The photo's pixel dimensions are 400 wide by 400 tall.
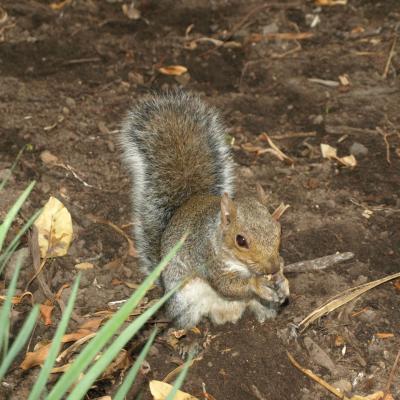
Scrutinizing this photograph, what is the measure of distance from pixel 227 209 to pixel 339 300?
0.61m

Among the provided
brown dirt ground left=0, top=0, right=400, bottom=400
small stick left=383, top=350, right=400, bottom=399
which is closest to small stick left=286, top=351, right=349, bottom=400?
brown dirt ground left=0, top=0, right=400, bottom=400

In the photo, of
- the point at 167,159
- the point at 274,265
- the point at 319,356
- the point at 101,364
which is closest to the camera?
the point at 101,364

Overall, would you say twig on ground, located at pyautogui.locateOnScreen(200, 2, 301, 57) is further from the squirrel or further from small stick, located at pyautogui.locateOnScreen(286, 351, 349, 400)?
small stick, located at pyautogui.locateOnScreen(286, 351, 349, 400)

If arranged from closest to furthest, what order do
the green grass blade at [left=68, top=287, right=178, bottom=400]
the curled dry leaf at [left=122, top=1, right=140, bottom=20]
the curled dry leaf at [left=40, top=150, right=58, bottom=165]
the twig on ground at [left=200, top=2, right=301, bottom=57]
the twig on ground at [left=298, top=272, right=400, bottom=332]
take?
the green grass blade at [left=68, top=287, right=178, bottom=400] < the twig on ground at [left=298, top=272, right=400, bottom=332] < the curled dry leaf at [left=40, top=150, right=58, bottom=165] < the twig on ground at [left=200, top=2, right=301, bottom=57] < the curled dry leaf at [left=122, top=1, right=140, bottom=20]

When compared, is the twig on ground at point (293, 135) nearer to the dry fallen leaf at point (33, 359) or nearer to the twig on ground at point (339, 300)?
the twig on ground at point (339, 300)

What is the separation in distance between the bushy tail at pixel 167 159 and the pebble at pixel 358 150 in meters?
0.69

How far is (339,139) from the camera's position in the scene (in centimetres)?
332

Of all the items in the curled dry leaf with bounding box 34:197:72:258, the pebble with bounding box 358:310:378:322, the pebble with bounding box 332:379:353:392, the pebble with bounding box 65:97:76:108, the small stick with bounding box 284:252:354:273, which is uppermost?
the pebble with bounding box 65:97:76:108

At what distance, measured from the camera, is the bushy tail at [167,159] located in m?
2.70

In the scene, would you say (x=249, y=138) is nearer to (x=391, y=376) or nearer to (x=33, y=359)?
(x=391, y=376)

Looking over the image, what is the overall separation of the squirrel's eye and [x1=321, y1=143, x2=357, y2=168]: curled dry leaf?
110cm

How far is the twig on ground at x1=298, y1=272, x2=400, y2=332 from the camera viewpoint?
100 inches

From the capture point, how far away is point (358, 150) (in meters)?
3.24

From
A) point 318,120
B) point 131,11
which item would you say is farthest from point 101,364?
point 131,11
